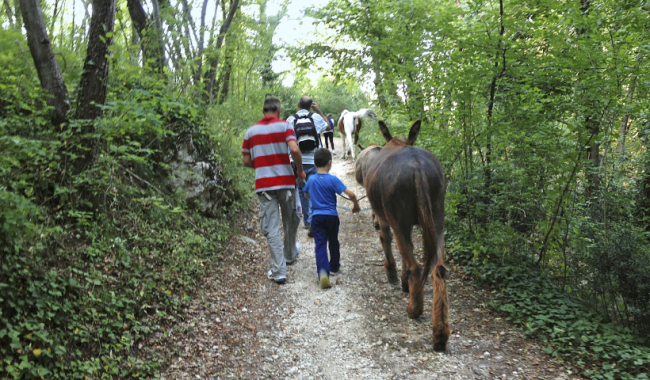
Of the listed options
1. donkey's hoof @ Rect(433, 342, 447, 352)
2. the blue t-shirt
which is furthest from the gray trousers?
donkey's hoof @ Rect(433, 342, 447, 352)

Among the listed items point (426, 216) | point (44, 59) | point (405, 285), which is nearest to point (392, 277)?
point (405, 285)

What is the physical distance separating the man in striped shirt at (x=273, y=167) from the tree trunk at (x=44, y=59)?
2.24m

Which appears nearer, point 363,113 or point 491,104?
point 491,104

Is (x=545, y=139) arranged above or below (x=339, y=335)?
above

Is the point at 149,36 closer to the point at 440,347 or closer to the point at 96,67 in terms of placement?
the point at 96,67

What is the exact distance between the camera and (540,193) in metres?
5.06

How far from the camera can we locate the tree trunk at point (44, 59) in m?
4.34

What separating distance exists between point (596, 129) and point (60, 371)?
5.68 m

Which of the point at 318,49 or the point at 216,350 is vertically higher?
the point at 318,49

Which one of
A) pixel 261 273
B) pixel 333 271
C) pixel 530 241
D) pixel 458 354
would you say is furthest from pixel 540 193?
pixel 261 273

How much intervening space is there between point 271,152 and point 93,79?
226cm

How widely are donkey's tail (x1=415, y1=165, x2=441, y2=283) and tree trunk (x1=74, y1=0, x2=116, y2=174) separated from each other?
369 cm

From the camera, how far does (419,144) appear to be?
22.0 feet

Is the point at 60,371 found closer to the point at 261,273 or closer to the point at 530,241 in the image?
the point at 261,273
